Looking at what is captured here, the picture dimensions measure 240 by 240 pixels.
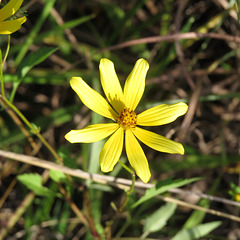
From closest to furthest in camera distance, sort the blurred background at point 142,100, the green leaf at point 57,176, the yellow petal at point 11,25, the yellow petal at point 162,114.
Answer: the yellow petal at point 11,25, the yellow petal at point 162,114, the green leaf at point 57,176, the blurred background at point 142,100

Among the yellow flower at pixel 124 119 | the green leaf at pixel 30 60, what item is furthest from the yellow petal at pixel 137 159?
the green leaf at pixel 30 60

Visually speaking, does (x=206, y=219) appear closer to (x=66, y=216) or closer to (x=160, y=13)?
(x=66, y=216)

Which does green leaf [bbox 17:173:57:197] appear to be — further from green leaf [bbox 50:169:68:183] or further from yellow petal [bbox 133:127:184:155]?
yellow petal [bbox 133:127:184:155]

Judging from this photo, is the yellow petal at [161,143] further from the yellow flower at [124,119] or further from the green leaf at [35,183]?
the green leaf at [35,183]

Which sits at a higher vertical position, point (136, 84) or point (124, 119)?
point (136, 84)

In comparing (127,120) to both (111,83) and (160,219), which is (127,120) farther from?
(160,219)

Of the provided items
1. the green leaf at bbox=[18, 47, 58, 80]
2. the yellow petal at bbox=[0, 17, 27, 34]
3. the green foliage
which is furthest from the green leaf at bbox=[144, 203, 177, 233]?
the yellow petal at bbox=[0, 17, 27, 34]

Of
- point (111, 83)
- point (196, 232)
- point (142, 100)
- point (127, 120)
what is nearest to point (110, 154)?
point (127, 120)

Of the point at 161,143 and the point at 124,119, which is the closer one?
the point at 161,143
